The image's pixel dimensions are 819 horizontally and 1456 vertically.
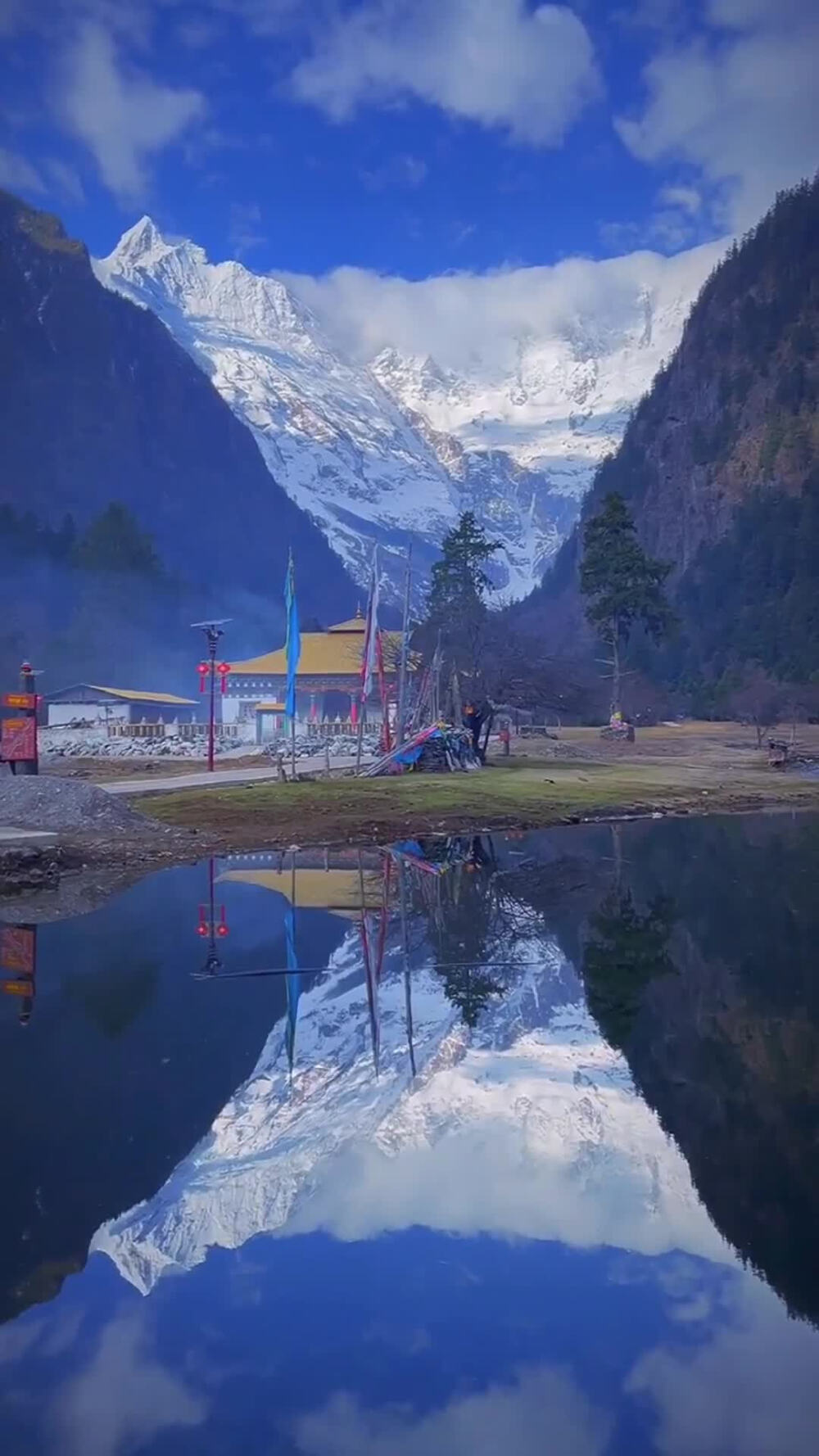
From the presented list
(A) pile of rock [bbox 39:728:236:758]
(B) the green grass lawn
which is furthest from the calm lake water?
(A) pile of rock [bbox 39:728:236:758]

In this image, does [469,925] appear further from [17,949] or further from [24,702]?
[24,702]

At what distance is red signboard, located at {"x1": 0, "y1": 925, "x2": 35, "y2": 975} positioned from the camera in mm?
13812

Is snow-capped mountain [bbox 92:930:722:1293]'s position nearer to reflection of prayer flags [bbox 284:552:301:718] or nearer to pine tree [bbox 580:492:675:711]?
reflection of prayer flags [bbox 284:552:301:718]

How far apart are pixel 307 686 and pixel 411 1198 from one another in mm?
65949

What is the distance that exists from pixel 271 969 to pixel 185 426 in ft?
554

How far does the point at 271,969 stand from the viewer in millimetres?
13797

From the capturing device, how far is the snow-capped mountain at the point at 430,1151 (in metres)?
7.35

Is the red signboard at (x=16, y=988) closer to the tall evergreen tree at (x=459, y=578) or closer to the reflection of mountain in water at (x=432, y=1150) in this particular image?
the reflection of mountain in water at (x=432, y=1150)

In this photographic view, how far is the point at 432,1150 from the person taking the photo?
858 cm

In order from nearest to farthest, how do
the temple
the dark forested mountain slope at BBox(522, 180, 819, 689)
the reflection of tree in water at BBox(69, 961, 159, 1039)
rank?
the reflection of tree in water at BBox(69, 961, 159, 1039) → the temple → the dark forested mountain slope at BBox(522, 180, 819, 689)

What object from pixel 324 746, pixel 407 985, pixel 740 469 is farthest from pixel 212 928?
pixel 740 469

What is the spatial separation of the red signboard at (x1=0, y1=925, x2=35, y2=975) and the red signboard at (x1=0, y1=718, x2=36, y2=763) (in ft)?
43.5

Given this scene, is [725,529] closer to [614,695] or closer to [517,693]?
[614,695]

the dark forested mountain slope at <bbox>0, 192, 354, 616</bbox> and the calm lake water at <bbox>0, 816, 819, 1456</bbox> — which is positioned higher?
the dark forested mountain slope at <bbox>0, 192, 354, 616</bbox>
